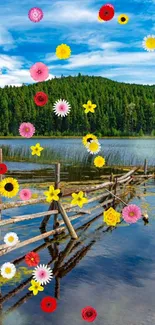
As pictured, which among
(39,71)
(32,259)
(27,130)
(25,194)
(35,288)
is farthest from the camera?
(25,194)

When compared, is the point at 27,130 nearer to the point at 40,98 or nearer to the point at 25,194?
the point at 40,98

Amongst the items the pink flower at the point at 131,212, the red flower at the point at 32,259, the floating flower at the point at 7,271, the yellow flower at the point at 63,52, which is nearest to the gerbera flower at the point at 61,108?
the yellow flower at the point at 63,52

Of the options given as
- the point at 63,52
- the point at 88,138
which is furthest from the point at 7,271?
the point at 63,52

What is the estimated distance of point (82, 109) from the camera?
12850cm

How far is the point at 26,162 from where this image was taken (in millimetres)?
39781

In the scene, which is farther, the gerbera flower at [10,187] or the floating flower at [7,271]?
the floating flower at [7,271]

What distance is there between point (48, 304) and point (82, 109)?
399 feet

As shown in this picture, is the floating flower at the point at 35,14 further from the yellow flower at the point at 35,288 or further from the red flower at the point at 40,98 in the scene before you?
the yellow flower at the point at 35,288

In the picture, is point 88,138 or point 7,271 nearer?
point 88,138

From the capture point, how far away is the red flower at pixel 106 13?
5.57 m

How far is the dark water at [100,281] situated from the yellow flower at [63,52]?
465 cm

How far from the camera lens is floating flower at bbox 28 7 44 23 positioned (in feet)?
18.6

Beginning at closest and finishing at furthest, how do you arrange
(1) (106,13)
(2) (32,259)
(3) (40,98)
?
(1) (106,13) < (3) (40,98) < (2) (32,259)

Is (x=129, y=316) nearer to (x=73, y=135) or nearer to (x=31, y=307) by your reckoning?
(x=31, y=307)
